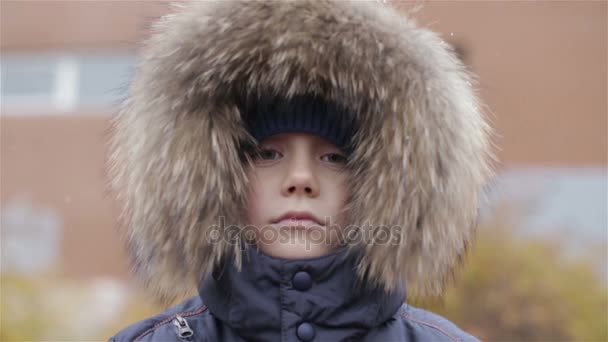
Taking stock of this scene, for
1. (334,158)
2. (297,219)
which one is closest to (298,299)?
(297,219)

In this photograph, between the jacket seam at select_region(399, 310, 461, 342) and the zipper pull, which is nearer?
the zipper pull

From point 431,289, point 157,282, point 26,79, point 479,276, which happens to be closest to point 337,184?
point 431,289

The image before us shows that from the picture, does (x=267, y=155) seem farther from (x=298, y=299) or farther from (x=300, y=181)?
(x=298, y=299)

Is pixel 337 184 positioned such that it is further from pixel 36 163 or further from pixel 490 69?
pixel 36 163

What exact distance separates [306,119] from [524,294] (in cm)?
319

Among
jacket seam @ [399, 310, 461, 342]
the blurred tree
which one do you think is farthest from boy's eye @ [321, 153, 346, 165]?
the blurred tree

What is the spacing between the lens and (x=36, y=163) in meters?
6.11

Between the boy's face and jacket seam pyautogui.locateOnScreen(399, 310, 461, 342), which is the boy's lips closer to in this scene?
the boy's face

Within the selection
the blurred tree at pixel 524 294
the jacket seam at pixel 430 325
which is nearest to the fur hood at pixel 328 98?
the jacket seam at pixel 430 325

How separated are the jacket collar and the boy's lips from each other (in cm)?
7

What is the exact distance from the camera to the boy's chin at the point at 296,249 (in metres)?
1.52

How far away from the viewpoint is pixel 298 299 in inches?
59.2

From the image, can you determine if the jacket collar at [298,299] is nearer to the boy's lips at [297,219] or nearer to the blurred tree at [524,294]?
the boy's lips at [297,219]

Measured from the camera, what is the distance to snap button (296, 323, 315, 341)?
1.49m
